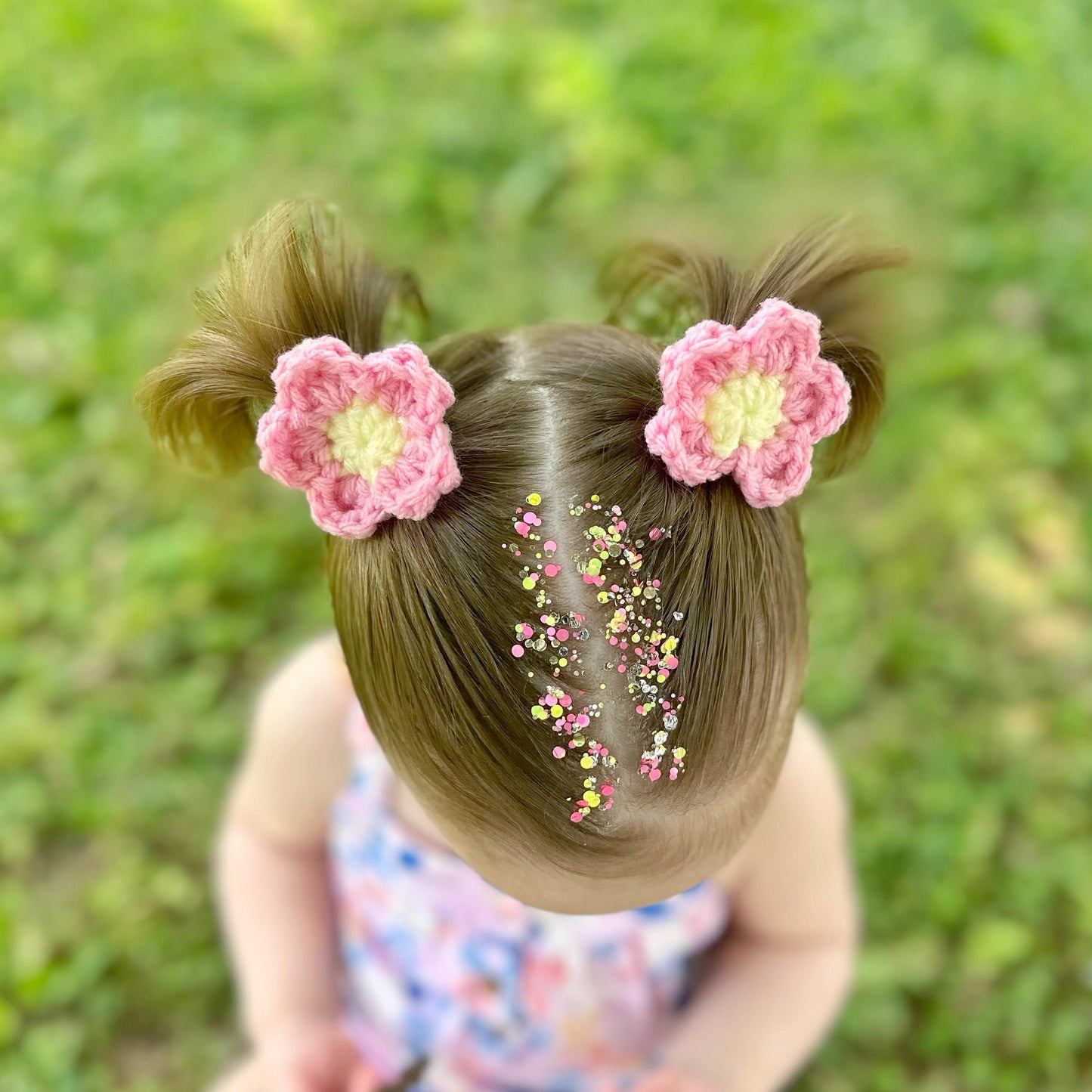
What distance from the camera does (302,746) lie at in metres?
1.17

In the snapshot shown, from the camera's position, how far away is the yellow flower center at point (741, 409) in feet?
2.17

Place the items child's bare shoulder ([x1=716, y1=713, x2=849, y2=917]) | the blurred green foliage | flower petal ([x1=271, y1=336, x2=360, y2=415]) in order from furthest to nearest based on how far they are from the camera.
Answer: the blurred green foliage, child's bare shoulder ([x1=716, y1=713, x2=849, y2=917]), flower petal ([x1=271, y1=336, x2=360, y2=415])

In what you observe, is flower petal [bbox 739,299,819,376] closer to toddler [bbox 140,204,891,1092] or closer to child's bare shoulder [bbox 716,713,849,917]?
toddler [bbox 140,204,891,1092]

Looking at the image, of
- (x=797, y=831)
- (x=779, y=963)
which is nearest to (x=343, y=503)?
(x=797, y=831)

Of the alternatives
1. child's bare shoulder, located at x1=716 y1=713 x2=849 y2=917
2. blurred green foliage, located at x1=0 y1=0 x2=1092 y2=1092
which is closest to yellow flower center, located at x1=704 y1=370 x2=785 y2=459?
blurred green foliage, located at x1=0 y1=0 x2=1092 y2=1092

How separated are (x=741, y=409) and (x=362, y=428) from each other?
23cm

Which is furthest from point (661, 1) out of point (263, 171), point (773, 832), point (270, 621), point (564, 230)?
point (773, 832)

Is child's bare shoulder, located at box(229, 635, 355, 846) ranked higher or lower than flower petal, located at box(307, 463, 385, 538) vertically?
lower

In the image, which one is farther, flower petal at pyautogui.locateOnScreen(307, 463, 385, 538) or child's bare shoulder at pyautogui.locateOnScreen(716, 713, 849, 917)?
child's bare shoulder at pyautogui.locateOnScreen(716, 713, 849, 917)

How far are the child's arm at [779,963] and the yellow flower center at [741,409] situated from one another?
555mm

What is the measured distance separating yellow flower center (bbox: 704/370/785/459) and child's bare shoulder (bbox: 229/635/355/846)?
1.87ft

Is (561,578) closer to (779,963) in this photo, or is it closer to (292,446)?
(292,446)

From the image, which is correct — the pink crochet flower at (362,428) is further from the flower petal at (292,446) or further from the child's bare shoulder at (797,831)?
the child's bare shoulder at (797,831)

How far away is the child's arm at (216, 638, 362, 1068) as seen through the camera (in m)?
1.16
